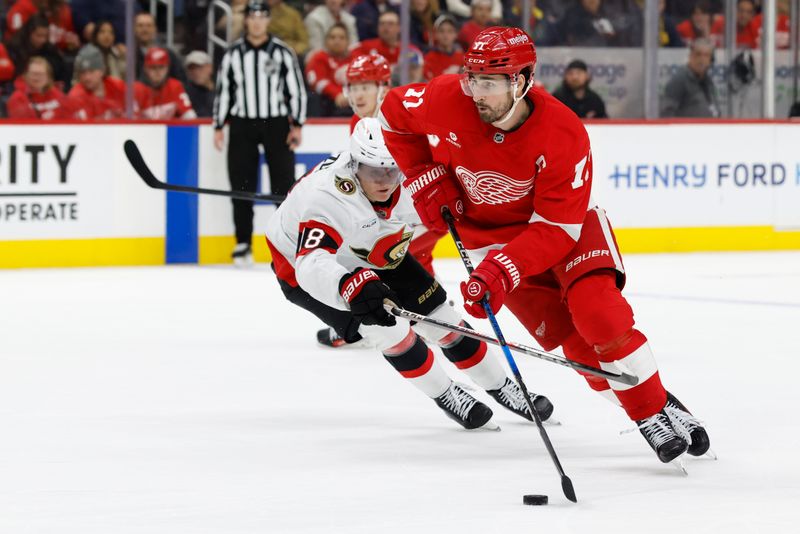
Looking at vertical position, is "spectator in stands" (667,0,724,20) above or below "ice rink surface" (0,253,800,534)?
above

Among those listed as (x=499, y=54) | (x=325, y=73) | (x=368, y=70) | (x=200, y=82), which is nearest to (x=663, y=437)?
(x=499, y=54)

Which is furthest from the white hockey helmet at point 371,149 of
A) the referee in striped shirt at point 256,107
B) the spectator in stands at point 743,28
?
the spectator in stands at point 743,28

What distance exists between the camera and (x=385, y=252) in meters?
4.00

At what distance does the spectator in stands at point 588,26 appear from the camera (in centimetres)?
916

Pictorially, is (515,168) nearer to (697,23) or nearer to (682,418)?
(682,418)

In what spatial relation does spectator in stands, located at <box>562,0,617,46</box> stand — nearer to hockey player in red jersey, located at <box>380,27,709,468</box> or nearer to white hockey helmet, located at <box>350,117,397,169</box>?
white hockey helmet, located at <box>350,117,397,169</box>

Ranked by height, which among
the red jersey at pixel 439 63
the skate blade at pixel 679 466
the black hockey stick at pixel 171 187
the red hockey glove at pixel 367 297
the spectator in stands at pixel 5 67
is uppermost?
the red jersey at pixel 439 63

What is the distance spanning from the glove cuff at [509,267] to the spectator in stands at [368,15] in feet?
18.3

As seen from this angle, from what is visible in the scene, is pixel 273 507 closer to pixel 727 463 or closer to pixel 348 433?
pixel 348 433

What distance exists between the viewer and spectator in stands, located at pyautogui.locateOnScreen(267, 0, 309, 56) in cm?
865

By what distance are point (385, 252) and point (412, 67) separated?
491 centimetres

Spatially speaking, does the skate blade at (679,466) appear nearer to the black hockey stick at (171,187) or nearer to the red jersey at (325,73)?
the black hockey stick at (171,187)

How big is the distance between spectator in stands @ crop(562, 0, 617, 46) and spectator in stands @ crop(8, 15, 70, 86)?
10.4 feet

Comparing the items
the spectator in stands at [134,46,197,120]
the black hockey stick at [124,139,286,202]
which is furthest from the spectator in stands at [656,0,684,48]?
the black hockey stick at [124,139,286,202]
